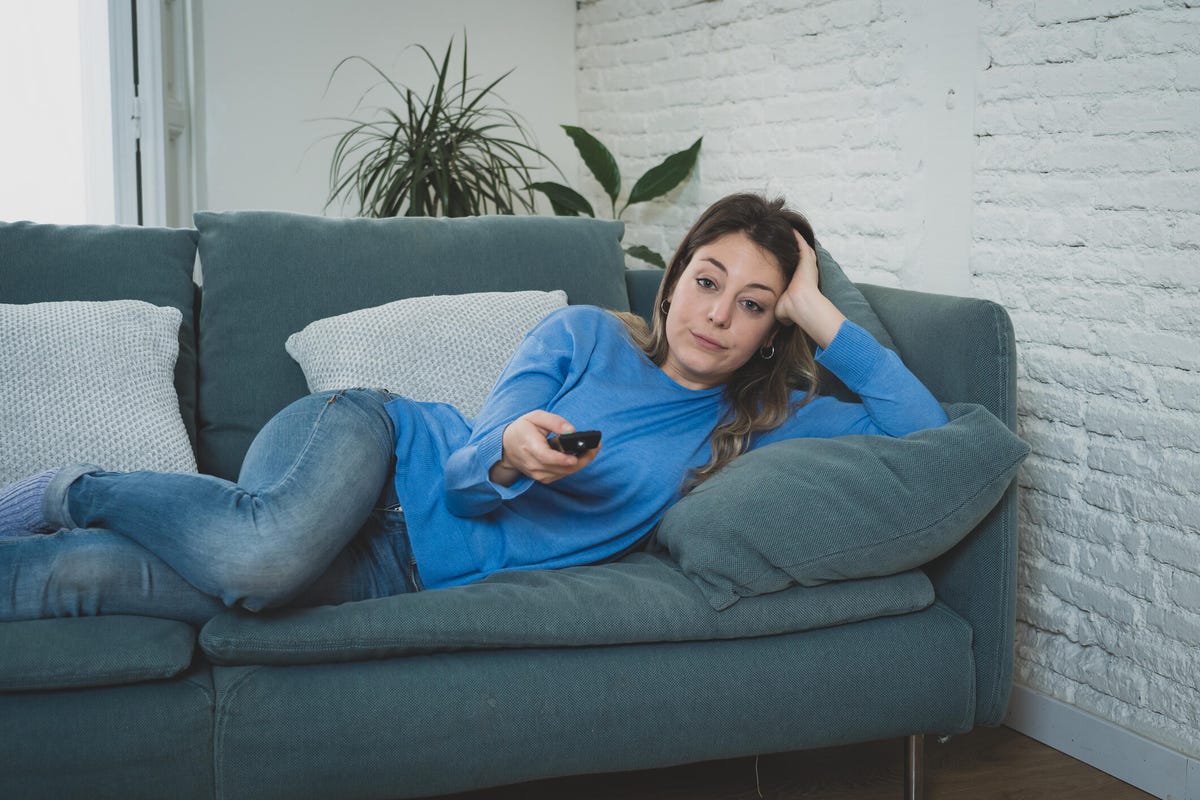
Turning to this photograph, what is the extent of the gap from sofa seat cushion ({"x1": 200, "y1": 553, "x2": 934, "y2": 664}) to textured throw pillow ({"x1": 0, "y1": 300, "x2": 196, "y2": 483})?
1.74 feet

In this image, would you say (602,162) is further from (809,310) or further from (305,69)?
(809,310)

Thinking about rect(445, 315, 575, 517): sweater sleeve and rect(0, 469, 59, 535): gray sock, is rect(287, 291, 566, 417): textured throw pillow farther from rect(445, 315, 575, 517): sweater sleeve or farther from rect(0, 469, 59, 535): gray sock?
rect(0, 469, 59, 535): gray sock

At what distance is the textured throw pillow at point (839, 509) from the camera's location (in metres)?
1.67

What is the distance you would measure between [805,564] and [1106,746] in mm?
877

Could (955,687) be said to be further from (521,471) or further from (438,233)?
(438,233)

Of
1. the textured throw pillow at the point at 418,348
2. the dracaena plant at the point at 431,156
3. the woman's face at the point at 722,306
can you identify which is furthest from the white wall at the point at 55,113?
the woman's face at the point at 722,306

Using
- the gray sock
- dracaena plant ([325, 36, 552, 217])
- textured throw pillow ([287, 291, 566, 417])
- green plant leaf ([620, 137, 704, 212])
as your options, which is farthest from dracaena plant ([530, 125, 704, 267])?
the gray sock

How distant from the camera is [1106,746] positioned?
212 centimetres

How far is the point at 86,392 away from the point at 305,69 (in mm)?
2286

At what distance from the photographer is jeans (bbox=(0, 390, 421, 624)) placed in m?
1.49

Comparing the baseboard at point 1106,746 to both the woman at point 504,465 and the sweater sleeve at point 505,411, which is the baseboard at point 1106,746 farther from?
the sweater sleeve at point 505,411

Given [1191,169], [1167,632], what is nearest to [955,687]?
[1167,632]

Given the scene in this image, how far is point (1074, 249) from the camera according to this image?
2174 mm

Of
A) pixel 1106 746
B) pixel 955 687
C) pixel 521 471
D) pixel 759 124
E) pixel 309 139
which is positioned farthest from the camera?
pixel 309 139
